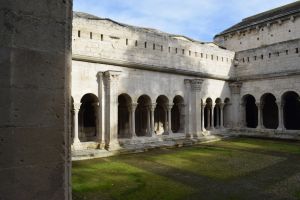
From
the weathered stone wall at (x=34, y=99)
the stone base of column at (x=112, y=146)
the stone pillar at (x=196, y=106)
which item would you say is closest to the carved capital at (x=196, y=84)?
the stone pillar at (x=196, y=106)

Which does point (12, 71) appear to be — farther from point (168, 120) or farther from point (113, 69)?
point (168, 120)

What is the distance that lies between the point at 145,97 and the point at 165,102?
1456 mm

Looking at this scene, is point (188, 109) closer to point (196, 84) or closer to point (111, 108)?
point (196, 84)

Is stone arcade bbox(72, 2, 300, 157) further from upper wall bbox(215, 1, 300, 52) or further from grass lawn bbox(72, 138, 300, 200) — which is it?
grass lawn bbox(72, 138, 300, 200)

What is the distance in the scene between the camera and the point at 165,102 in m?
17.4

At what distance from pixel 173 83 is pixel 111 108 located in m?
5.07

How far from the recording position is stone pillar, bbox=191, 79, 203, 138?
18.1 meters

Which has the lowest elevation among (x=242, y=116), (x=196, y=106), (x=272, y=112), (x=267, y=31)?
(x=242, y=116)

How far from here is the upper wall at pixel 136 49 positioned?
13562 millimetres

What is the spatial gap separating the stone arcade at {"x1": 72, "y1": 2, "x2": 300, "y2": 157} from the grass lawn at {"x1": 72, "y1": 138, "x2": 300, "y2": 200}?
9.48 ft

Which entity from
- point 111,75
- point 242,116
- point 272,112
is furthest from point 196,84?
point 272,112

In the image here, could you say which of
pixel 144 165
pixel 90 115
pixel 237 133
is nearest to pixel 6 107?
pixel 144 165

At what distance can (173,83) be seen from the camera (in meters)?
17.5

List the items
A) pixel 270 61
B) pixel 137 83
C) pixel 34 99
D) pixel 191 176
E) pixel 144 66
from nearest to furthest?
pixel 34 99 < pixel 191 176 < pixel 137 83 < pixel 144 66 < pixel 270 61
